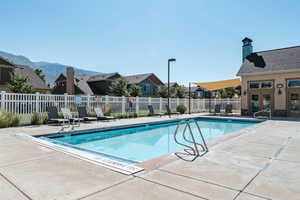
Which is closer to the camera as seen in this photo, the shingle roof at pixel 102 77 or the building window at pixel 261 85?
the building window at pixel 261 85

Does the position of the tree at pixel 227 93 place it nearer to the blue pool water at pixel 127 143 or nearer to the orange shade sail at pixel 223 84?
the orange shade sail at pixel 223 84

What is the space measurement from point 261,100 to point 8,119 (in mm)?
17078

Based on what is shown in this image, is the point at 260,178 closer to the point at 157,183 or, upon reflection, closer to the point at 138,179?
the point at 157,183

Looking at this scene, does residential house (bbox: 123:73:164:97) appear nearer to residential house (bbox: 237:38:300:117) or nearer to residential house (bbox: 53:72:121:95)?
residential house (bbox: 53:72:121:95)

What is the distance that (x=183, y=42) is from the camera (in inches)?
604

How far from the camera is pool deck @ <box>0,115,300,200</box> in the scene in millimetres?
2268

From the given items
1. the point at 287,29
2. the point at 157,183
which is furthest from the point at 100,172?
the point at 287,29

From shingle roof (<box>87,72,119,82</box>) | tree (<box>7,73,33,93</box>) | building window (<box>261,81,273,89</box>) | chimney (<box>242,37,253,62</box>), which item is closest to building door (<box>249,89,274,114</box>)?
building window (<box>261,81,273,89</box>)

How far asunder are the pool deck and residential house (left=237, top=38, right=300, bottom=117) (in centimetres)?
1220

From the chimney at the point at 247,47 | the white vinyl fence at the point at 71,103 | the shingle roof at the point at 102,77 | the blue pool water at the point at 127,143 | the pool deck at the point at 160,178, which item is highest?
the chimney at the point at 247,47

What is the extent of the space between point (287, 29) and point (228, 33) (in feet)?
12.5

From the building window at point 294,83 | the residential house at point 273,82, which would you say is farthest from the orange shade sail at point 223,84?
the building window at point 294,83

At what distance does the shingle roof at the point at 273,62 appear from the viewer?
14.0 meters

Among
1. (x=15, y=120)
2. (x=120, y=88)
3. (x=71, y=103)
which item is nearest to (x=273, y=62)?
(x=71, y=103)
